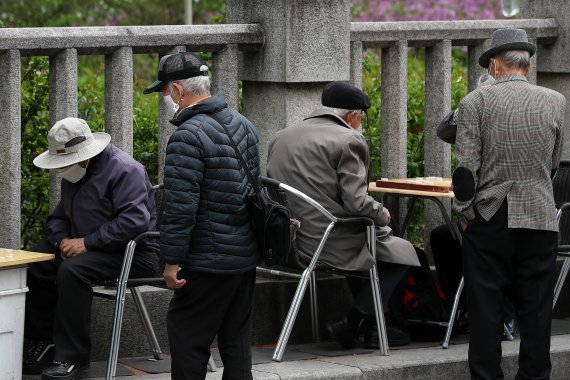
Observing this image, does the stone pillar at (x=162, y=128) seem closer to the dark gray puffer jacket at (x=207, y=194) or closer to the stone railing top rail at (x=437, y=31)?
the stone railing top rail at (x=437, y=31)

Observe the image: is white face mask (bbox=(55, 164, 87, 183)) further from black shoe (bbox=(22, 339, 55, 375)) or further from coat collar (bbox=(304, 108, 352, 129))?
coat collar (bbox=(304, 108, 352, 129))

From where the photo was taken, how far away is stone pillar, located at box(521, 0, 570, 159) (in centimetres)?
934

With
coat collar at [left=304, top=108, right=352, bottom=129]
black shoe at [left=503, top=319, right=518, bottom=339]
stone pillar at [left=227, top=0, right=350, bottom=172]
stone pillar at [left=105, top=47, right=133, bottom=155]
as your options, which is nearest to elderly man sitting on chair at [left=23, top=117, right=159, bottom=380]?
stone pillar at [left=105, top=47, right=133, bottom=155]

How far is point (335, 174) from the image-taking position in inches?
301

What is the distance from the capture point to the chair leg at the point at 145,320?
24.6ft

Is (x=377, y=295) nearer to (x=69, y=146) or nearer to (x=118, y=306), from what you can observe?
(x=118, y=306)

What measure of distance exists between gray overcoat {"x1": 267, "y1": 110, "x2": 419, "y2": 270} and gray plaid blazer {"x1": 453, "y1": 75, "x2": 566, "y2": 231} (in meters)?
0.58

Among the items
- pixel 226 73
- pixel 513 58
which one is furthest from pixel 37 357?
pixel 513 58

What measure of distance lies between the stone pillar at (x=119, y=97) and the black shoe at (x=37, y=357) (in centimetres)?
114

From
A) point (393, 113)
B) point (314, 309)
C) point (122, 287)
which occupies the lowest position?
point (314, 309)

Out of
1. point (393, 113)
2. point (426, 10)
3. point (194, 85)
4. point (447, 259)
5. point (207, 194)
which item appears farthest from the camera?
point (426, 10)

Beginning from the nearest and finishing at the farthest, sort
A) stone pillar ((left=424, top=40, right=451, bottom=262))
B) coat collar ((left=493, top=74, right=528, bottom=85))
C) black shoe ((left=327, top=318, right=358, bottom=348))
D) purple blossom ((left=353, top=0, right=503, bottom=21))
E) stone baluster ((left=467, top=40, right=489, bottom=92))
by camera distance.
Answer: coat collar ((left=493, top=74, right=528, bottom=85)) → black shoe ((left=327, top=318, right=358, bottom=348)) → stone pillar ((left=424, top=40, right=451, bottom=262)) → stone baluster ((left=467, top=40, right=489, bottom=92)) → purple blossom ((left=353, top=0, right=503, bottom=21))

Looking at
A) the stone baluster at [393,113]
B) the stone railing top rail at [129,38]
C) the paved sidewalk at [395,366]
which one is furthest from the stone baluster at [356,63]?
the paved sidewalk at [395,366]

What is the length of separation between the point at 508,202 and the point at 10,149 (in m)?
2.43
